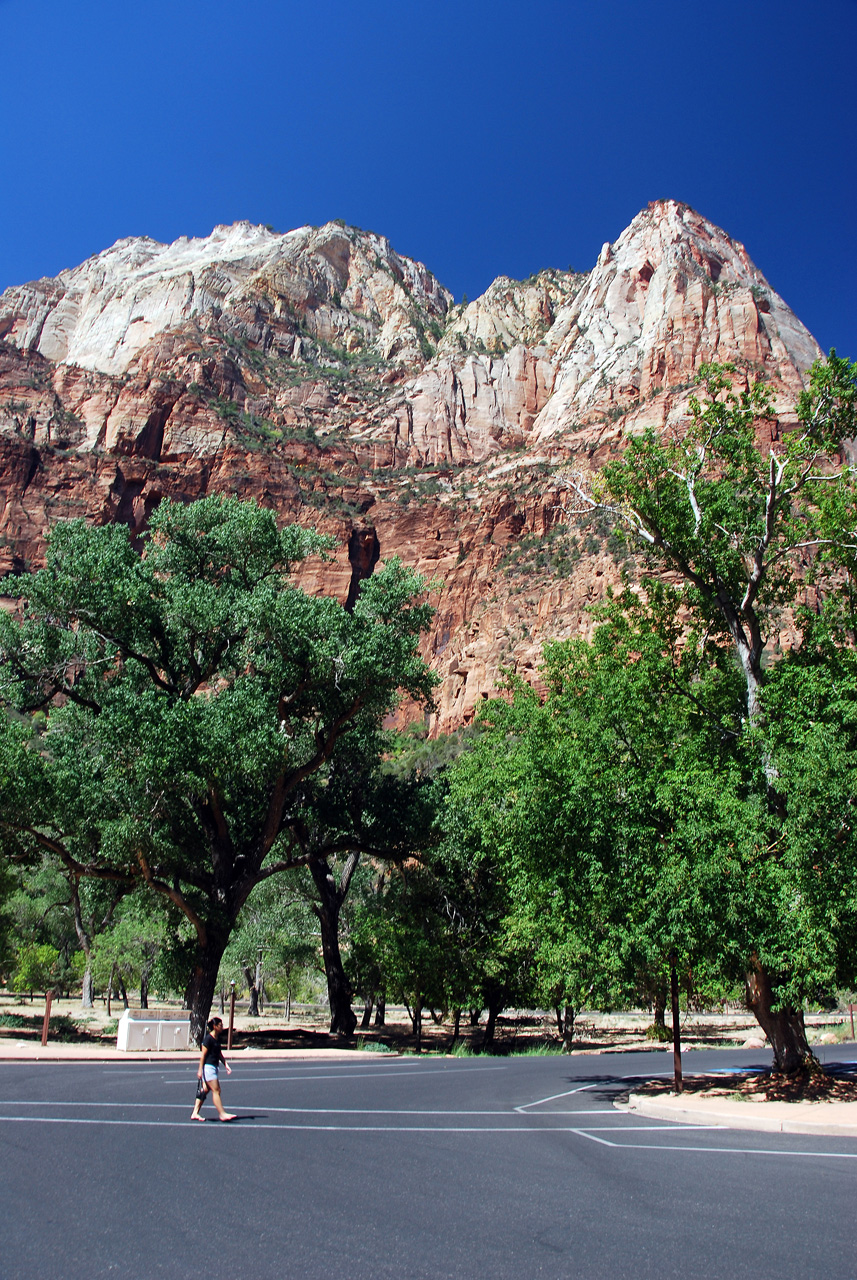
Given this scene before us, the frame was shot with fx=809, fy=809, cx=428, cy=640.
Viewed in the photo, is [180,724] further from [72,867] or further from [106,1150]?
[106,1150]

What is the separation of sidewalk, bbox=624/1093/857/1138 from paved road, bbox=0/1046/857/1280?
46 cm

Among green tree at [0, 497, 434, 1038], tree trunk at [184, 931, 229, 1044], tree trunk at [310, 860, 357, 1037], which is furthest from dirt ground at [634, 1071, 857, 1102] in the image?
tree trunk at [310, 860, 357, 1037]

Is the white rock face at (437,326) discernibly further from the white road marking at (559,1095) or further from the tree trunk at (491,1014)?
the white road marking at (559,1095)

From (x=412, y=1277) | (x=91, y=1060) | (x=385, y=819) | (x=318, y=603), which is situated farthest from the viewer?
(x=385, y=819)

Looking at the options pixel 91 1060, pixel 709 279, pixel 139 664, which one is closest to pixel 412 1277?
pixel 91 1060

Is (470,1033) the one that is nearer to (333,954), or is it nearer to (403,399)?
(333,954)

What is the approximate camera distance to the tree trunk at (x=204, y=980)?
67.7 ft

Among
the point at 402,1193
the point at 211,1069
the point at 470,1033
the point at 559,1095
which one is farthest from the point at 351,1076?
the point at 470,1033

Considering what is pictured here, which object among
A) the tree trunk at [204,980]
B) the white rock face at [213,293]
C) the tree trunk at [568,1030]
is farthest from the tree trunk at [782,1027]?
the white rock face at [213,293]

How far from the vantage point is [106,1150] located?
24.7ft

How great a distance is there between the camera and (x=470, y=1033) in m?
34.7

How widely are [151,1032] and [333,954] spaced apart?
6781mm

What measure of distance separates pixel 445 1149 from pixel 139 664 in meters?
16.9

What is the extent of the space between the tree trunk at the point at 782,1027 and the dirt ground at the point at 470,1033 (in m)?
1.18
